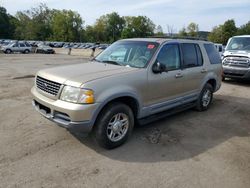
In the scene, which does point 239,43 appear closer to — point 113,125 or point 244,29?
point 113,125

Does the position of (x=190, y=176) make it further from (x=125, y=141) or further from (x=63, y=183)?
(x=63, y=183)

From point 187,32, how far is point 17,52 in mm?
72483

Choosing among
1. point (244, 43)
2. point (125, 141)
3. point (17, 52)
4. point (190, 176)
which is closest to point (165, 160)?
point (190, 176)

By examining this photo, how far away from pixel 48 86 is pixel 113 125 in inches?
49.9

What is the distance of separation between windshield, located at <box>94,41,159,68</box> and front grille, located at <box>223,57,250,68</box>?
6759mm

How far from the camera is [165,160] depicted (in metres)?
3.91

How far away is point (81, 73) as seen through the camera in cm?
411

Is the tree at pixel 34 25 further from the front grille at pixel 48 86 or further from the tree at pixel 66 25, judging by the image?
the front grille at pixel 48 86

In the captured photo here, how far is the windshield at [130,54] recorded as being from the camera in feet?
15.3

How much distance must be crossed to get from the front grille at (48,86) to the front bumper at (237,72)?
8.52 meters

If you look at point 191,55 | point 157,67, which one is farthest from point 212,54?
point 157,67

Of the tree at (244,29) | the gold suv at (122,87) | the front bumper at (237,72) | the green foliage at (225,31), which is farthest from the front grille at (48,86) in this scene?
the tree at (244,29)

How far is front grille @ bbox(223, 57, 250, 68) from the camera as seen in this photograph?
1004cm

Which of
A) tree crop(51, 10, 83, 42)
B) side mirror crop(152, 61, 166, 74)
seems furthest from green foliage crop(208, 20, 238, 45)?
side mirror crop(152, 61, 166, 74)
